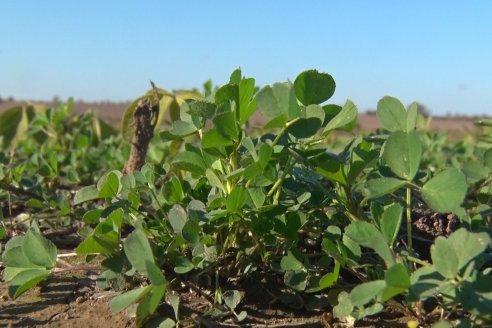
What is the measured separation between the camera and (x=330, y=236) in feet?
4.30

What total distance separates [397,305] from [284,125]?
0.37 meters

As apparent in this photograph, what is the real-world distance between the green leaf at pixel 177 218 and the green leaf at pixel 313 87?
0.99ft

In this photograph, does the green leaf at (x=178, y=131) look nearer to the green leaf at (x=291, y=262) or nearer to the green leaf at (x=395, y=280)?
the green leaf at (x=291, y=262)

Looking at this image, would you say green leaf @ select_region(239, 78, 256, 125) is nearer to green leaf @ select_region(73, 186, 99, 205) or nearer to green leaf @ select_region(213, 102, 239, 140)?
green leaf @ select_region(213, 102, 239, 140)

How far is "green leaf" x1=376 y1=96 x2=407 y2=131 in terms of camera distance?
1.33m

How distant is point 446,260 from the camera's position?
3.35 ft

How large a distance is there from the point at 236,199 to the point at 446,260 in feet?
1.22

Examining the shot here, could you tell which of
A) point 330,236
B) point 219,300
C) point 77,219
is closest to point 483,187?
point 330,236

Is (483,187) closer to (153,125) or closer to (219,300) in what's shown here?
(219,300)

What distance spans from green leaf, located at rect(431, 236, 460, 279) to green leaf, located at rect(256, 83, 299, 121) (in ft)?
1.21

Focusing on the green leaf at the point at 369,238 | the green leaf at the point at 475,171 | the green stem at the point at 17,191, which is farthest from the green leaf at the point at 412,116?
the green stem at the point at 17,191

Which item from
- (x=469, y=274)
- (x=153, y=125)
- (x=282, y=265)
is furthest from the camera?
(x=153, y=125)

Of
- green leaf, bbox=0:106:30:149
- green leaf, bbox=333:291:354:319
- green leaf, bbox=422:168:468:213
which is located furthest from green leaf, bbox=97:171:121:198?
green leaf, bbox=0:106:30:149

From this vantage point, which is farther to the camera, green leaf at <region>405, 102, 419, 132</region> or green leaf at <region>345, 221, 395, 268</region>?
green leaf at <region>405, 102, 419, 132</region>
